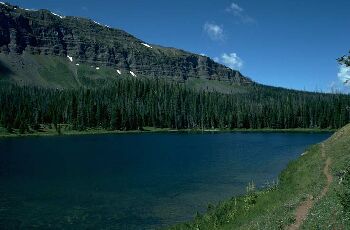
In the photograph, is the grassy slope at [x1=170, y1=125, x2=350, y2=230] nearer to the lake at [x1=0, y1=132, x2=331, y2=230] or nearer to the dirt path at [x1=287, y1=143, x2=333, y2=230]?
the dirt path at [x1=287, y1=143, x2=333, y2=230]

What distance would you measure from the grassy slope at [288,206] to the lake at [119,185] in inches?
257

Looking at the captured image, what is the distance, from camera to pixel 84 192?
210 feet

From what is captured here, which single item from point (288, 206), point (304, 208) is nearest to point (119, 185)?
point (288, 206)

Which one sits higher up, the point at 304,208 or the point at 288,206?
the point at 304,208

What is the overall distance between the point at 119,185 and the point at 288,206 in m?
38.6

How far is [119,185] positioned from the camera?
6994 cm

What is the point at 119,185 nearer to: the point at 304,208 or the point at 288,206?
the point at 288,206

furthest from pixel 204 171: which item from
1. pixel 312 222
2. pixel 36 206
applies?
pixel 312 222

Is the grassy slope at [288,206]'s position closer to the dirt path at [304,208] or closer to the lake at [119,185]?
the dirt path at [304,208]

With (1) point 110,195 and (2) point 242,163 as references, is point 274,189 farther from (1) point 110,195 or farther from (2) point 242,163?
(2) point 242,163

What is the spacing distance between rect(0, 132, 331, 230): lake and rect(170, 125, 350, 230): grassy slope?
21.4 feet

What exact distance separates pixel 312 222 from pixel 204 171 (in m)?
57.0

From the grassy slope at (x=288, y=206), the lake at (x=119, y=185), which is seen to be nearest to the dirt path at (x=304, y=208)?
the grassy slope at (x=288, y=206)

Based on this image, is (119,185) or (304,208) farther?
(119,185)
